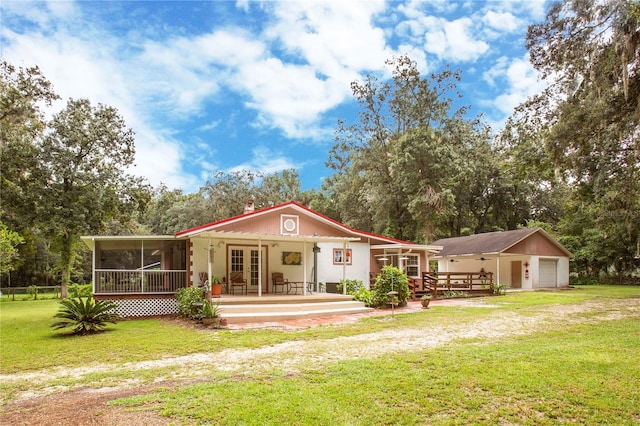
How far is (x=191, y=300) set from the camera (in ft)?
46.6

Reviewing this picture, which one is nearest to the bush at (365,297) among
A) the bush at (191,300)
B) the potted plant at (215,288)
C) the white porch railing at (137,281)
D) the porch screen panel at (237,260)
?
the porch screen panel at (237,260)

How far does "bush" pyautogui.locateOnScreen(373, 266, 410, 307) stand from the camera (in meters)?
15.6

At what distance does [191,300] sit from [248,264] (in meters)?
3.42

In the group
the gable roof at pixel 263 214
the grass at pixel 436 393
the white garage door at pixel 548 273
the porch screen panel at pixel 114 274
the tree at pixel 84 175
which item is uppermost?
the tree at pixel 84 175

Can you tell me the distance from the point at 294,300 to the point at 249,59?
10827 millimetres

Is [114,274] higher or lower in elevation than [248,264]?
lower

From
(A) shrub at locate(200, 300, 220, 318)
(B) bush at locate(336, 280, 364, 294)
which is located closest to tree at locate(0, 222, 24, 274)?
(A) shrub at locate(200, 300, 220, 318)

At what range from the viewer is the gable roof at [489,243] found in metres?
26.7

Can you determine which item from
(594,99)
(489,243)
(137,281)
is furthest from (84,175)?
(489,243)

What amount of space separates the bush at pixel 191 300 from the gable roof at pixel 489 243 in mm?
18519

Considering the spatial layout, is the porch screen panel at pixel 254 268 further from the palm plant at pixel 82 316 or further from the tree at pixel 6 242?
the tree at pixel 6 242

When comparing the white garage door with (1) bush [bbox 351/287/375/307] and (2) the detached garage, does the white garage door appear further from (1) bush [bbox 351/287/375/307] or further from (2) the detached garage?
(1) bush [bbox 351/287/375/307]

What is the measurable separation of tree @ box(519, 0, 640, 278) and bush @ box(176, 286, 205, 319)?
41.4 ft

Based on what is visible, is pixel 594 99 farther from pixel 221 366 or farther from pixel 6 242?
pixel 6 242
